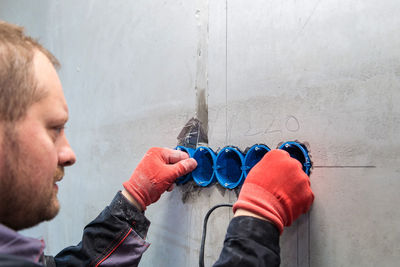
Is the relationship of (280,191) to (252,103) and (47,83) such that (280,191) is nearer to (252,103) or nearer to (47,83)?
(252,103)

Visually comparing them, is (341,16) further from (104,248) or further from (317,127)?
(104,248)

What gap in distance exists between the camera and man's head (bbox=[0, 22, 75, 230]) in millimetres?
565

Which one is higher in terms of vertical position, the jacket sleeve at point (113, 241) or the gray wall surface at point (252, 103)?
the gray wall surface at point (252, 103)

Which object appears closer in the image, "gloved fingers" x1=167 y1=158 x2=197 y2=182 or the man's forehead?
the man's forehead

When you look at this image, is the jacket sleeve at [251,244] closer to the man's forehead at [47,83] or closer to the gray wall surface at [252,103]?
the gray wall surface at [252,103]

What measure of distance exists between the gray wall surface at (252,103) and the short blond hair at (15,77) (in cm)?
56

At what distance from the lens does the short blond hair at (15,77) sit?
0.56 meters

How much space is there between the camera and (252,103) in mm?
920

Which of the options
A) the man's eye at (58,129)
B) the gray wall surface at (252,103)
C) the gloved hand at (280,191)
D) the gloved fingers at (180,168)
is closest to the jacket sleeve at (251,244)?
the gloved hand at (280,191)

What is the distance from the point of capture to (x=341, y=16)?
29.5 inches

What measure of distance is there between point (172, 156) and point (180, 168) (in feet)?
0.21

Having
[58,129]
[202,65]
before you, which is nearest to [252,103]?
[202,65]

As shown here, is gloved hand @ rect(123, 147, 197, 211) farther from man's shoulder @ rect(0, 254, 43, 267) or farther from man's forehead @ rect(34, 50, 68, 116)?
man's shoulder @ rect(0, 254, 43, 267)

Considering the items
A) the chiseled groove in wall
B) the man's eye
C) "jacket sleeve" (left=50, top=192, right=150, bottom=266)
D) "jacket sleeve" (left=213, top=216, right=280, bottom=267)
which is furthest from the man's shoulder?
the chiseled groove in wall
